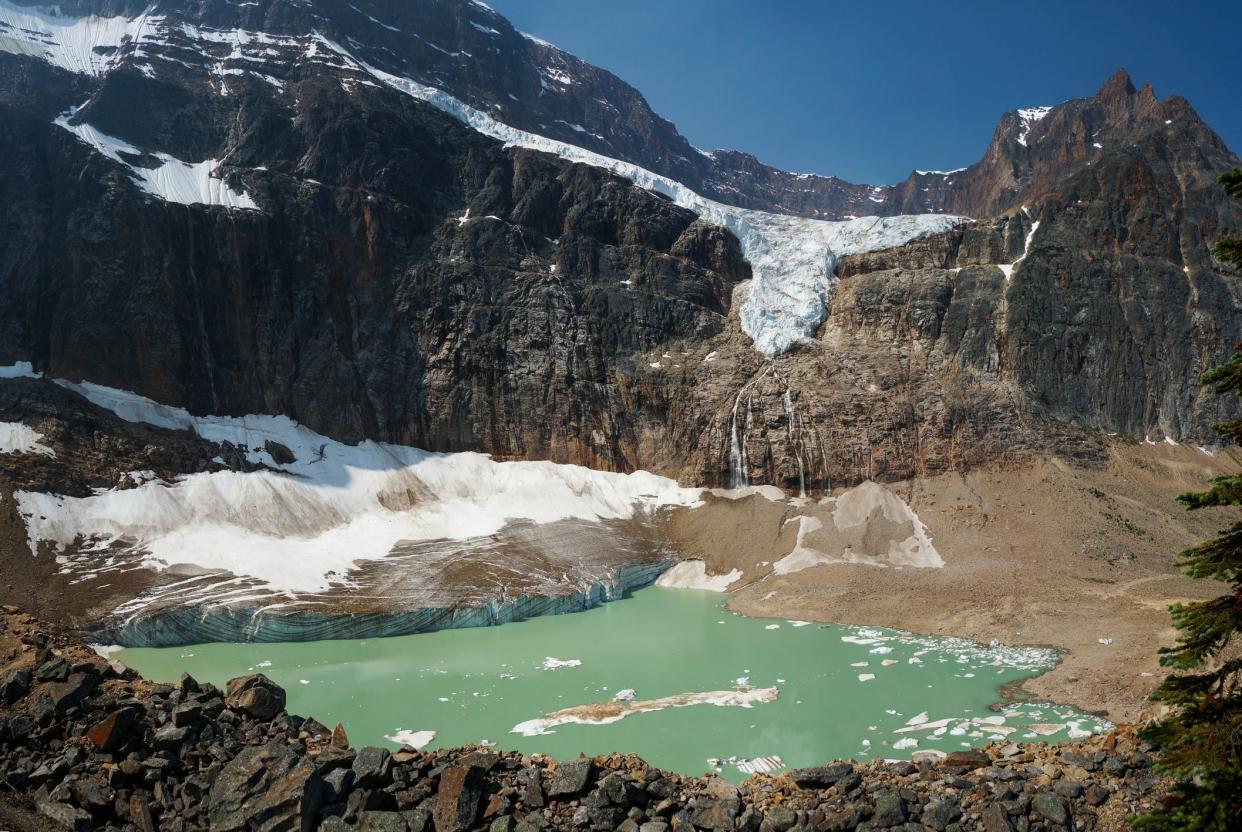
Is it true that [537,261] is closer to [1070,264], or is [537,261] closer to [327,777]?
[1070,264]

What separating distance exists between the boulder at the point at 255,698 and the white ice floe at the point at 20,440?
1222 inches

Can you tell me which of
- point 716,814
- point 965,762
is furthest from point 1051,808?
point 716,814

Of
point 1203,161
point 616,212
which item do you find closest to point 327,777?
point 616,212

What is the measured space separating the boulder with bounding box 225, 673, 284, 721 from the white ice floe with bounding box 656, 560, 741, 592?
1066 inches

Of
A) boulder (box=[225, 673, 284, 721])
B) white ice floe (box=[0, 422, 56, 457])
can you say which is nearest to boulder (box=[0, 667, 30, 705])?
boulder (box=[225, 673, 284, 721])

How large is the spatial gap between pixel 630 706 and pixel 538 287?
38034mm

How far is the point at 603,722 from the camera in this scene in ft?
60.5

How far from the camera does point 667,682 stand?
21.8 metres

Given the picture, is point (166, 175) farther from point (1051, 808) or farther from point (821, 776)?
point (1051, 808)

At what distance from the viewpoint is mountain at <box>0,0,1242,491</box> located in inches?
1738

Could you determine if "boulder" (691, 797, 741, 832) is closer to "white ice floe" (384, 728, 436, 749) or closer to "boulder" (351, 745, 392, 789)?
"boulder" (351, 745, 392, 789)

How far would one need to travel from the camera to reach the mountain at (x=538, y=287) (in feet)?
145

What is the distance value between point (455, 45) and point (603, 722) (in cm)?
9936

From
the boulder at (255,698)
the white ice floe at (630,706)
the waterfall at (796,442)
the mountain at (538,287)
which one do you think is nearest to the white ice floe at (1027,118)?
the mountain at (538,287)
